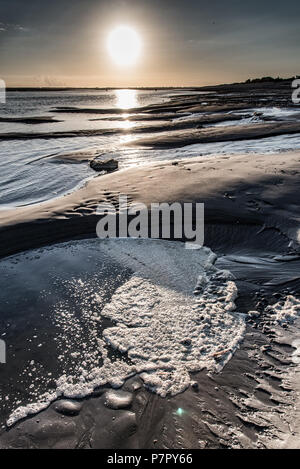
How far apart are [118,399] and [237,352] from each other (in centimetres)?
127

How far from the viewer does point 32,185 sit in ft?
Answer: 33.4

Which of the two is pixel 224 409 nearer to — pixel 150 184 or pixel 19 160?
pixel 150 184

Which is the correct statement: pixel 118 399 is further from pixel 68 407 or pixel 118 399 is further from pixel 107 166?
pixel 107 166

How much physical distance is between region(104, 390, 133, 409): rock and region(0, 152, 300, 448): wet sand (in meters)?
0.01

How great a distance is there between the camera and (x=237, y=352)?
130 inches

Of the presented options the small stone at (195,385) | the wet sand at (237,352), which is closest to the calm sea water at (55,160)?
the wet sand at (237,352)

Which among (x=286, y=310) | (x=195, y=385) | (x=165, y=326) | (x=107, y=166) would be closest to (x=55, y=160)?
(x=107, y=166)

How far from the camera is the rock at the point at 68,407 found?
2777 mm

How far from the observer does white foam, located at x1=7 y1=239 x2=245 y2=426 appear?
3059 millimetres

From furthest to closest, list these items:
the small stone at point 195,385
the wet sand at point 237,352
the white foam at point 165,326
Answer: the white foam at point 165,326, the small stone at point 195,385, the wet sand at point 237,352

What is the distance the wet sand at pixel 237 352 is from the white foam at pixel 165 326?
0.12 metres

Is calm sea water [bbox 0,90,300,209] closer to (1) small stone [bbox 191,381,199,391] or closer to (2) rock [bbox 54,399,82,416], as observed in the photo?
(2) rock [bbox 54,399,82,416]

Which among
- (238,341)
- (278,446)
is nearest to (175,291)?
(238,341)

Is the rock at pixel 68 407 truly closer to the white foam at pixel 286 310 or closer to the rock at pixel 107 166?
the white foam at pixel 286 310
